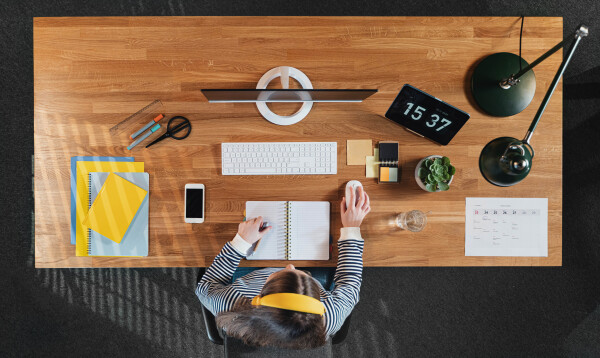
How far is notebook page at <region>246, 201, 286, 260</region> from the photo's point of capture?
1.28m

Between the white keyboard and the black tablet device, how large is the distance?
275 mm

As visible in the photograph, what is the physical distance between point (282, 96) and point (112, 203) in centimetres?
77

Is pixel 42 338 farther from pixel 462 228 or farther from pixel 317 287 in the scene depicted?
pixel 462 228

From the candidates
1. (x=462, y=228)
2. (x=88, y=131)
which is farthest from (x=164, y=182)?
(x=462, y=228)

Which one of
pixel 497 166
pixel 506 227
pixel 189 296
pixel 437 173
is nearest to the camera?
pixel 497 166

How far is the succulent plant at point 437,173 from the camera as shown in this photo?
117cm

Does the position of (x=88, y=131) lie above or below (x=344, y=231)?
above

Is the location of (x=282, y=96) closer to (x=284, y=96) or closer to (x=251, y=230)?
(x=284, y=96)

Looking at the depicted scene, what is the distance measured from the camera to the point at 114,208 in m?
1.26

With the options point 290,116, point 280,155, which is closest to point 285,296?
point 280,155

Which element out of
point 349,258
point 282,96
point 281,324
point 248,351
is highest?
point 282,96

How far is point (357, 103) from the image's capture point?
4.20ft

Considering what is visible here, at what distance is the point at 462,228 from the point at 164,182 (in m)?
1.18

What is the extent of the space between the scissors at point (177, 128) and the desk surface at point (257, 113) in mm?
27
